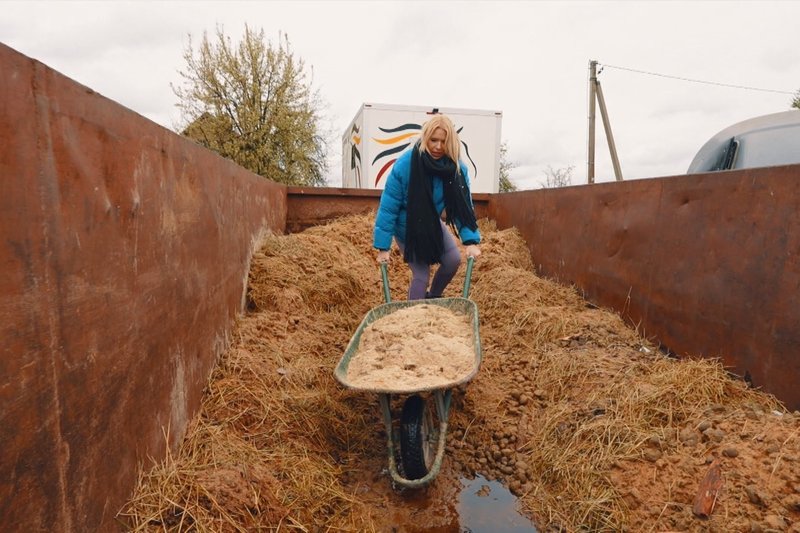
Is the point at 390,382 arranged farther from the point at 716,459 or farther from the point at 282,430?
the point at 716,459

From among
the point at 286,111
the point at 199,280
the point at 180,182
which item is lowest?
the point at 199,280

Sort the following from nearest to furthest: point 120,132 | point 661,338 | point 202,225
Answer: point 120,132 < point 202,225 < point 661,338

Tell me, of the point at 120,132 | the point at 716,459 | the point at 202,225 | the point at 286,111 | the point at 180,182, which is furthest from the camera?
the point at 286,111

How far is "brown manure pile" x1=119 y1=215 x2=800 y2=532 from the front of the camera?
5.85 ft

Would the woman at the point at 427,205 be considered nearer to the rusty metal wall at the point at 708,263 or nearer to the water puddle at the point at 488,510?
the rusty metal wall at the point at 708,263

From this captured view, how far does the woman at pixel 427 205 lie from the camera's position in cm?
349

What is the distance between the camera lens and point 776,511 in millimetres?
1675

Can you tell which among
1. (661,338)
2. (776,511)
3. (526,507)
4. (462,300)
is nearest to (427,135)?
(462,300)

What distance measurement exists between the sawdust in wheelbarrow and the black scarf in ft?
1.95

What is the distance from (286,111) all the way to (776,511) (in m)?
18.2

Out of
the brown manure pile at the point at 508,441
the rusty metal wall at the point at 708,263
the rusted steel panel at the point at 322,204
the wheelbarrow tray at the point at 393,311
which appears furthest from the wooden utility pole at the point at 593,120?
the wheelbarrow tray at the point at 393,311

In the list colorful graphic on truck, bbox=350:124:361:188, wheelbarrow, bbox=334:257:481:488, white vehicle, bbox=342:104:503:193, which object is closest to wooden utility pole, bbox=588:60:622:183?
white vehicle, bbox=342:104:503:193

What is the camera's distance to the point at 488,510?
2.24m

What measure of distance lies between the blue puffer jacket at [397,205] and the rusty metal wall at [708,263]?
1.21 metres
